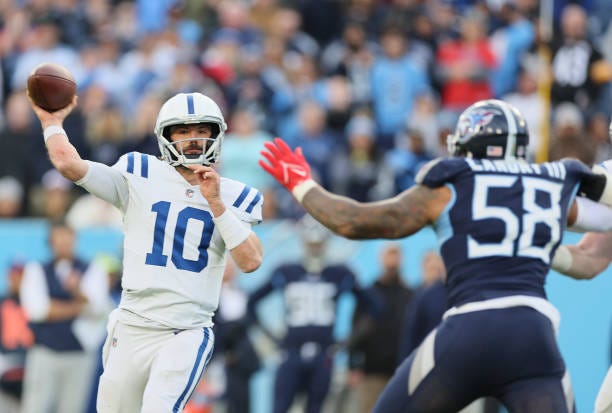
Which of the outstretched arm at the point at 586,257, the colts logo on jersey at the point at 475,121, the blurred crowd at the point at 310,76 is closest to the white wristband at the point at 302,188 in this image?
the colts logo on jersey at the point at 475,121

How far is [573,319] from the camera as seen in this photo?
950 cm

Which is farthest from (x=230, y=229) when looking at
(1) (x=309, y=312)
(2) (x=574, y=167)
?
(1) (x=309, y=312)

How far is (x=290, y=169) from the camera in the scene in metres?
5.78

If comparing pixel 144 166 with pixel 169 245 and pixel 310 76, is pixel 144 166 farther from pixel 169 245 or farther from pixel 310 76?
pixel 310 76

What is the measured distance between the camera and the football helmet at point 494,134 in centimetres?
562

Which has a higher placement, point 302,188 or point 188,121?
point 188,121

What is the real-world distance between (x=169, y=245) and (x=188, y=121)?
0.59 meters

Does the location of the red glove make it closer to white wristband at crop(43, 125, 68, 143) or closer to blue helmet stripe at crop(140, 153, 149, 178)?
blue helmet stripe at crop(140, 153, 149, 178)

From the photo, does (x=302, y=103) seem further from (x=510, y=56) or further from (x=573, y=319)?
(x=573, y=319)

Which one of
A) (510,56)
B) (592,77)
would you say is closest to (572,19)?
(592,77)

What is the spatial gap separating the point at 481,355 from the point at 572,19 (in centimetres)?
705

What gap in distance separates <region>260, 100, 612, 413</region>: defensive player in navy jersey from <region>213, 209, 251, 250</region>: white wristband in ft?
1.09

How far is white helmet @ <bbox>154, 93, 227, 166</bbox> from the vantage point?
5.86 metres

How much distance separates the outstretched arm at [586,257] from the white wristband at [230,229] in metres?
1.49
